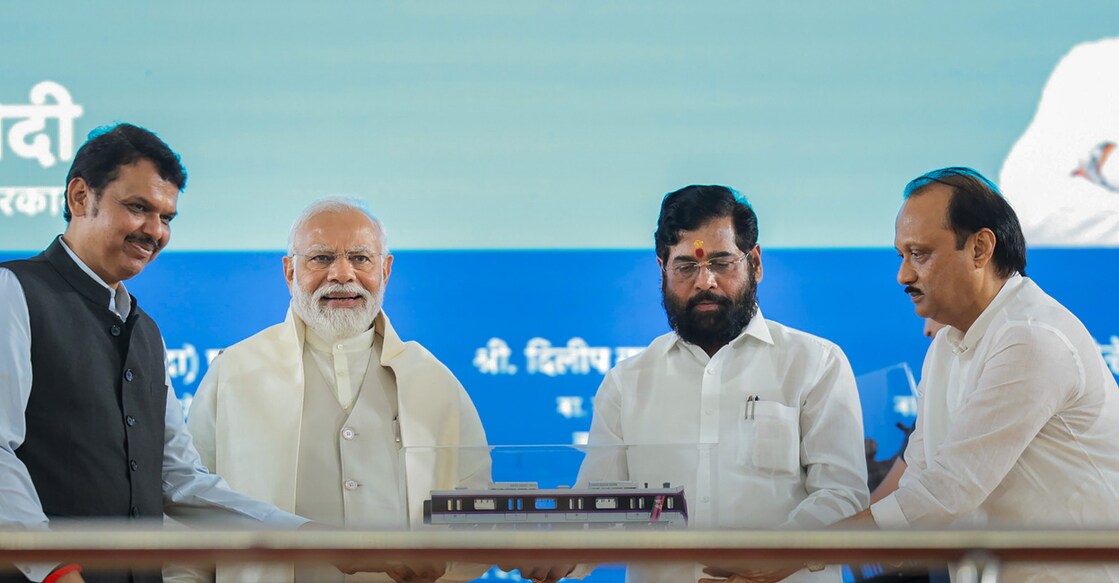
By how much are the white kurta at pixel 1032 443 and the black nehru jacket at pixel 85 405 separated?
1.62 metres

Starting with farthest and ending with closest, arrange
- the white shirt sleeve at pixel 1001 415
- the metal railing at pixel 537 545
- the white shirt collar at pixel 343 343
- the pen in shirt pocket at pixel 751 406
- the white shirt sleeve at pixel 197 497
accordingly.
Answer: the white shirt collar at pixel 343 343, the pen in shirt pocket at pixel 751 406, the white shirt sleeve at pixel 197 497, the white shirt sleeve at pixel 1001 415, the metal railing at pixel 537 545

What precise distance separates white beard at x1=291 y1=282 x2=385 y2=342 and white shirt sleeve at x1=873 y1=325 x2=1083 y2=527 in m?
1.52

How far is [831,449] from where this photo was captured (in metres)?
3.06

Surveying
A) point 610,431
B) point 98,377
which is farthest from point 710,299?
point 98,377

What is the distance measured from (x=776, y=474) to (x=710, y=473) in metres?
0.31

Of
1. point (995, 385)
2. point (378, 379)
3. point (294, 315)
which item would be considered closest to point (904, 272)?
point (995, 385)

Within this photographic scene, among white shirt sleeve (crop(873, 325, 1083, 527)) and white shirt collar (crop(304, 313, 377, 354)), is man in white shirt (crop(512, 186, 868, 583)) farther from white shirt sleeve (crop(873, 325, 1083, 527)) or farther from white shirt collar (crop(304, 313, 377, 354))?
white shirt collar (crop(304, 313, 377, 354))

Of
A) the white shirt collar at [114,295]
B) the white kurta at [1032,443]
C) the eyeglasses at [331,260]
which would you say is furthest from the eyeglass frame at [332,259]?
the white kurta at [1032,443]

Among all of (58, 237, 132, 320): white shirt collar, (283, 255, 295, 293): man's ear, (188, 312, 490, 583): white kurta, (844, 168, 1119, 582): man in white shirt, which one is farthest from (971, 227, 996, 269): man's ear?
(58, 237, 132, 320): white shirt collar

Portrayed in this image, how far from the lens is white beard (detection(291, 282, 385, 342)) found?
3.34 m

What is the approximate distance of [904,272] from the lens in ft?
9.22

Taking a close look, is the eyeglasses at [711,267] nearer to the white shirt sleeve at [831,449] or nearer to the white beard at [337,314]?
the white shirt sleeve at [831,449]

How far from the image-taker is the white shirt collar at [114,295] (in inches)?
109

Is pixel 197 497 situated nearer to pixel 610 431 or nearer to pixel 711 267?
pixel 610 431
